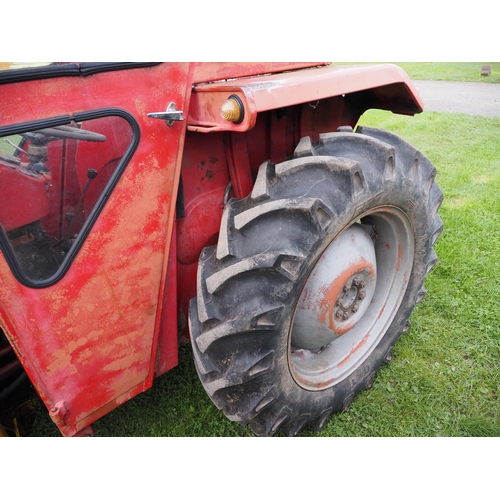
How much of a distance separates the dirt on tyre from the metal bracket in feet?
1.14

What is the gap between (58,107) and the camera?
3.85 feet

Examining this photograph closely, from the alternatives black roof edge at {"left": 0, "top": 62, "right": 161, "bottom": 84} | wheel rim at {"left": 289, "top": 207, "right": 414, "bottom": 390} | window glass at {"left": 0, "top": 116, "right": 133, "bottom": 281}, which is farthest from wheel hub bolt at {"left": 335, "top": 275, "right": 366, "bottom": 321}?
black roof edge at {"left": 0, "top": 62, "right": 161, "bottom": 84}

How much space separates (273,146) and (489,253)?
2017 millimetres

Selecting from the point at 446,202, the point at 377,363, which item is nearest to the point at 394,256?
the point at 377,363

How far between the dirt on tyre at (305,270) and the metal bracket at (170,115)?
349 mm

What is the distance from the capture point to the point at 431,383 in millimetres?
2141

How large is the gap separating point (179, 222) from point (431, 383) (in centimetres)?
151

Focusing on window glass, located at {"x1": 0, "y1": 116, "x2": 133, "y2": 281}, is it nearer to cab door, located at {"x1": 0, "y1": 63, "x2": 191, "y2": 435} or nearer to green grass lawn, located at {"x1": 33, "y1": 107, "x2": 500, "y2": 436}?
cab door, located at {"x1": 0, "y1": 63, "x2": 191, "y2": 435}

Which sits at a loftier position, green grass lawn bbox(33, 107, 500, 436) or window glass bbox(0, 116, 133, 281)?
window glass bbox(0, 116, 133, 281)

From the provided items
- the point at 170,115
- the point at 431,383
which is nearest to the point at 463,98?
the point at 431,383

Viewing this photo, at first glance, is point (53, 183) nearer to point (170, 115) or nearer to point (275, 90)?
point (170, 115)

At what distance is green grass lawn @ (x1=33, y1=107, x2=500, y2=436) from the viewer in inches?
78.2

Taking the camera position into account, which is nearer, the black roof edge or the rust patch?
the black roof edge

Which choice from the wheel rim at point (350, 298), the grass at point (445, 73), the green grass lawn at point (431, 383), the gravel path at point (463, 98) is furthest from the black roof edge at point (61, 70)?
the grass at point (445, 73)
